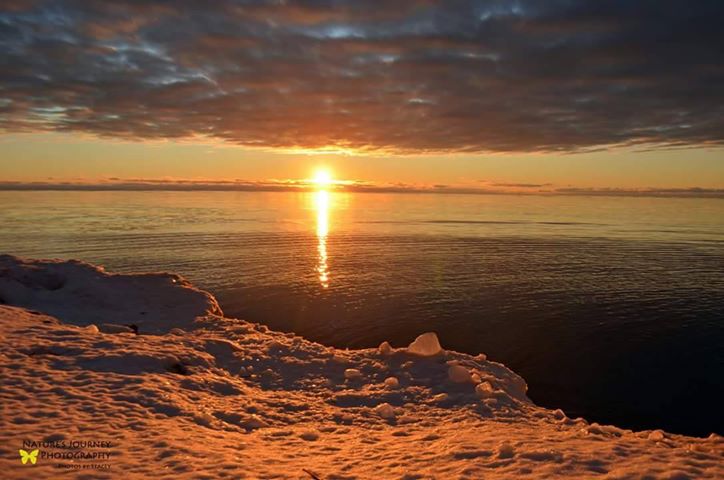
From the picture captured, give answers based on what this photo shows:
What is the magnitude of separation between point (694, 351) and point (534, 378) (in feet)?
25.1

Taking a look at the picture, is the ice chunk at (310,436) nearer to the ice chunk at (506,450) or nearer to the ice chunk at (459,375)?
the ice chunk at (506,450)

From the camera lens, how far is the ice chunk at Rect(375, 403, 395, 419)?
11992 millimetres

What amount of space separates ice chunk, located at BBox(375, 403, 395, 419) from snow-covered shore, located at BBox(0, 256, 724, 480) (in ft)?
0.20

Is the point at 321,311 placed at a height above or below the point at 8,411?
below

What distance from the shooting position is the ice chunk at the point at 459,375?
557 inches

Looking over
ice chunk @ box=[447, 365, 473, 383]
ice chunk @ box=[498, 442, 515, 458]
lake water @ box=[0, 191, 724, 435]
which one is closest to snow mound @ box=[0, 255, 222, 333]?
lake water @ box=[0, 191, 724, 435]

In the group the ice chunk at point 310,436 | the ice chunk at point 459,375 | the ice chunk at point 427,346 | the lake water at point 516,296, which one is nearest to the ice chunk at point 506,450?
the ice chunk at point 310,436

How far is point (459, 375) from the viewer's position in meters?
14.2

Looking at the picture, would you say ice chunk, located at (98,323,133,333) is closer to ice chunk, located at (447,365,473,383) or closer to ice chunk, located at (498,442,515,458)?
ice chunk, located at (447,365,473,383)

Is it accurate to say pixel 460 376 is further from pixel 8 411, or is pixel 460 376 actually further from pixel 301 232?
pixel 301 232

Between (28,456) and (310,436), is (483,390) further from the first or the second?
(28,456)

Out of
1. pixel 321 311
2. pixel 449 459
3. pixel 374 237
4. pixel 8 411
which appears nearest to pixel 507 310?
pixel 321 311

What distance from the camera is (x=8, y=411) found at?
934 centimetres

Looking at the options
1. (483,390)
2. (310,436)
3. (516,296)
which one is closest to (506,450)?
(310,436)
